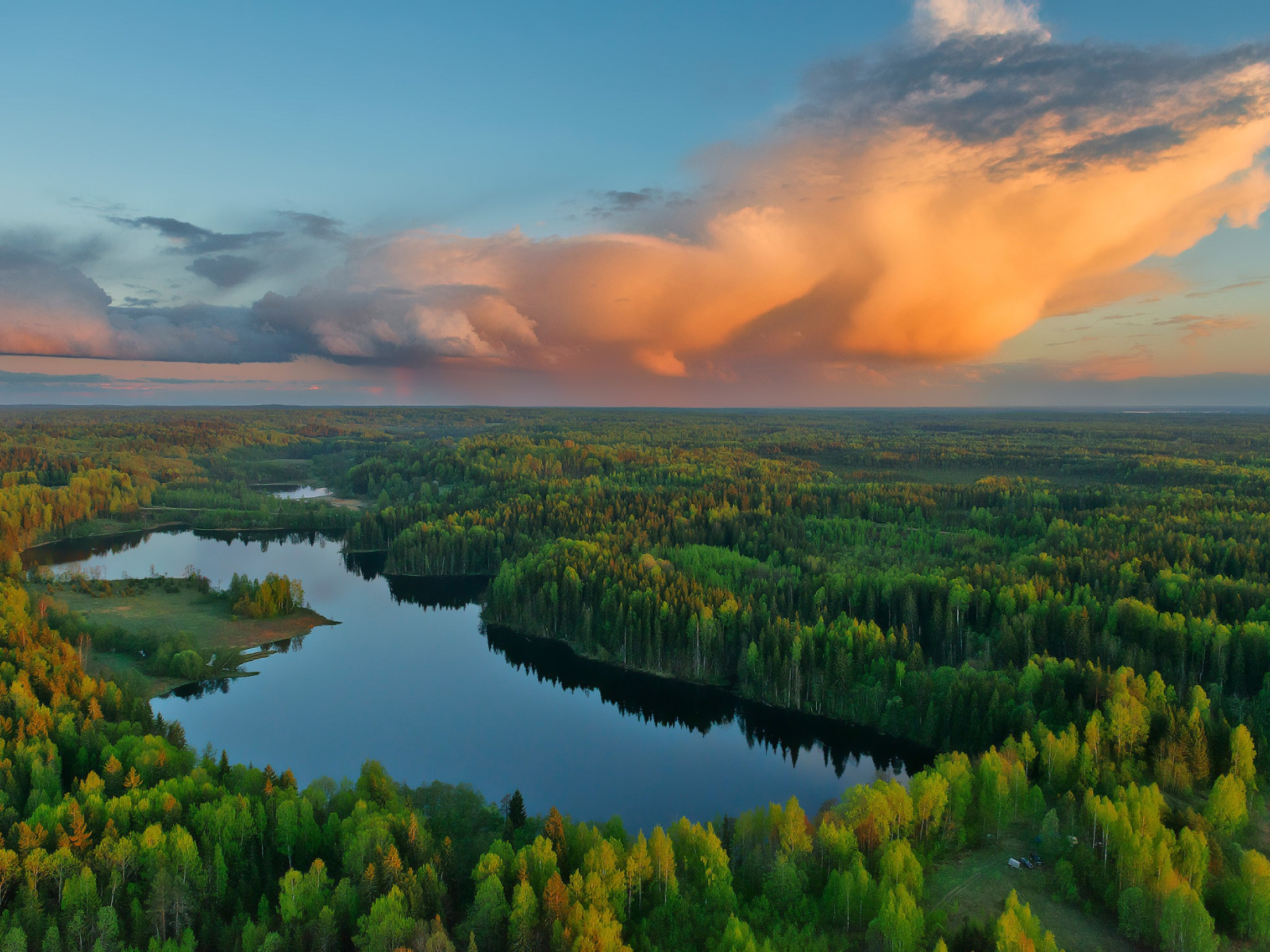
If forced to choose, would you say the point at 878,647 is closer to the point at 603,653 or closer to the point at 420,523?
the point at 603,653

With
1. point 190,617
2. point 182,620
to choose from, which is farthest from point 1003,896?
point 190,617

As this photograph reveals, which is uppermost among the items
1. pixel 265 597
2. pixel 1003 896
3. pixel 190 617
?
pixel 265 597

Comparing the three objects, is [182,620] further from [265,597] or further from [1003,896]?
[1003,896]

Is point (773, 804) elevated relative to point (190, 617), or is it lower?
elevated

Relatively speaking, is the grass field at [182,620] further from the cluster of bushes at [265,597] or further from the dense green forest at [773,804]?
the dense green forest at [773,804]

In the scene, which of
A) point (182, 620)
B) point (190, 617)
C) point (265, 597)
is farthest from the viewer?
point (265, 597)

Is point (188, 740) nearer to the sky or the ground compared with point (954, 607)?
nearer to the ground

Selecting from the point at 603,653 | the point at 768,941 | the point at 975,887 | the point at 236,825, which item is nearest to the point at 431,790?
the point at 236,825
